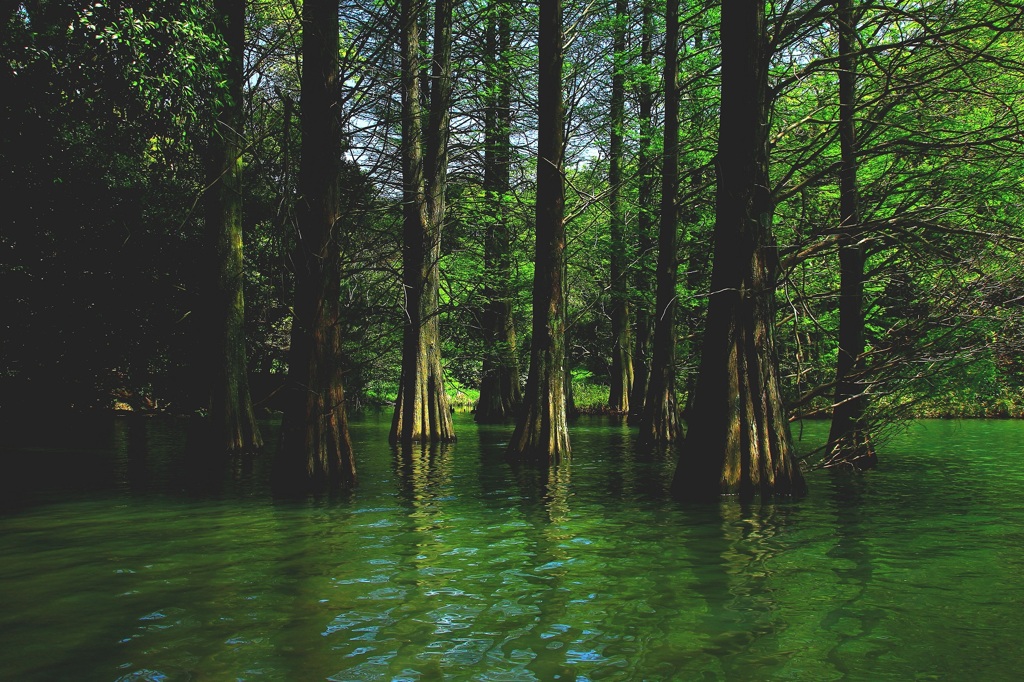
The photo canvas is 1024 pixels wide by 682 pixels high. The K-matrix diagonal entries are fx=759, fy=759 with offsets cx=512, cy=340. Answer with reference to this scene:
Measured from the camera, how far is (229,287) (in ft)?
40.2

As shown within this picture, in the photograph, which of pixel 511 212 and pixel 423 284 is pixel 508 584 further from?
pixel 511 212

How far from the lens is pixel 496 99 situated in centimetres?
1948

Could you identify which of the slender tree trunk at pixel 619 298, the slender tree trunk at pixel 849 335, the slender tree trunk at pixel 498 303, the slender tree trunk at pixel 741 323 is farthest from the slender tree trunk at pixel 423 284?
the slender tree trunk at pixel 741 323

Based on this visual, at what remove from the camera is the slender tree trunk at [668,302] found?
558 inches

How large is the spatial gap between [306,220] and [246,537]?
3.78 m

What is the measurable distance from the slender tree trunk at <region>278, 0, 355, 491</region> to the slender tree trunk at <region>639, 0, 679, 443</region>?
7209 millimetres

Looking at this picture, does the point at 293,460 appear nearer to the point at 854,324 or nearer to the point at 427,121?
the point at 854,324

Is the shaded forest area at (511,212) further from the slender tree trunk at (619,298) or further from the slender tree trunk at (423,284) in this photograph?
the slender tree trunk at (619,298)

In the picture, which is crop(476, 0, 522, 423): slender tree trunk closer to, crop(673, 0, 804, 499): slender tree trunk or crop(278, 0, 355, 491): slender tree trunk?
crop(278, 0, 355, 491): slender tree trunk

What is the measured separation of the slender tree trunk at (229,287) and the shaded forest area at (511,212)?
5 centimetres

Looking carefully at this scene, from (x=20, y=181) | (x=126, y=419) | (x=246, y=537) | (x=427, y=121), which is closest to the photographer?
(x=246, y=537)

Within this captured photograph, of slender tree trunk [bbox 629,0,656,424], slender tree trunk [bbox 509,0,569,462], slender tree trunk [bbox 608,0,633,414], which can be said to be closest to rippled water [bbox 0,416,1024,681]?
slender tree trunk [bbox 509,0,569,462]

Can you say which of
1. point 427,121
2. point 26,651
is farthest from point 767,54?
point 427,121

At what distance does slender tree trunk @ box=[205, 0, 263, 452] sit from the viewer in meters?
11.9
